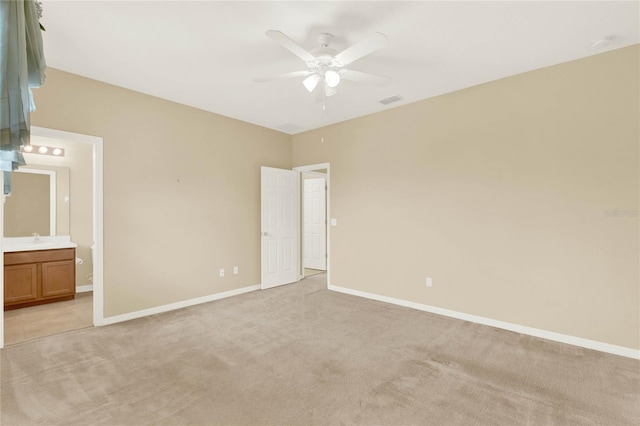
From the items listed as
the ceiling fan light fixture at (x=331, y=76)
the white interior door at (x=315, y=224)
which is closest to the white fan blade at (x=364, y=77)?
the ceiling fan light fixture at (x=331, y=76)

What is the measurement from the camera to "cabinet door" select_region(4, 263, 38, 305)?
4.07 meters

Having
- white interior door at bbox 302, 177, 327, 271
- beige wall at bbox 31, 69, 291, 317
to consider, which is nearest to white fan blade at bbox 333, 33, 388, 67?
beige wall at bbox 31, 69, 291, 317

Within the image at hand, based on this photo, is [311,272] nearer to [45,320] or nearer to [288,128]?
[288,128]

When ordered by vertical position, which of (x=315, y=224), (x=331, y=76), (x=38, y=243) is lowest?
(x=38, y=243)

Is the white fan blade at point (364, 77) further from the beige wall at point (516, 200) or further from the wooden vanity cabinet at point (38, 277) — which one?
the wooden vanity cabinet at point (38, 277)

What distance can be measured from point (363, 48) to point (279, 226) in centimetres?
377

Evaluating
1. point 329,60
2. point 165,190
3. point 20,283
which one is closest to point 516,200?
point 329,60

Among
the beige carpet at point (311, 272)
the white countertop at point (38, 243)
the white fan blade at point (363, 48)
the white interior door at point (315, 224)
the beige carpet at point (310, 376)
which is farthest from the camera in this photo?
the white interior door at point (315, 224)

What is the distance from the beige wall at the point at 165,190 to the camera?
3600mm

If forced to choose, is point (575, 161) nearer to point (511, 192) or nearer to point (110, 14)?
point (511, 192)

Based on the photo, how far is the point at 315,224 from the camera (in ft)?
24.2

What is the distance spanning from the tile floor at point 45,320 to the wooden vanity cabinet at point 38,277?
0.12 m

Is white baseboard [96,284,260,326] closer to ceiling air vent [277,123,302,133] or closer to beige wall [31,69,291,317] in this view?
beige wall [31,69,291,317]

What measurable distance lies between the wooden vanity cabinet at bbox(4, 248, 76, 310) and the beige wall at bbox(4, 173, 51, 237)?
0.63 meters
